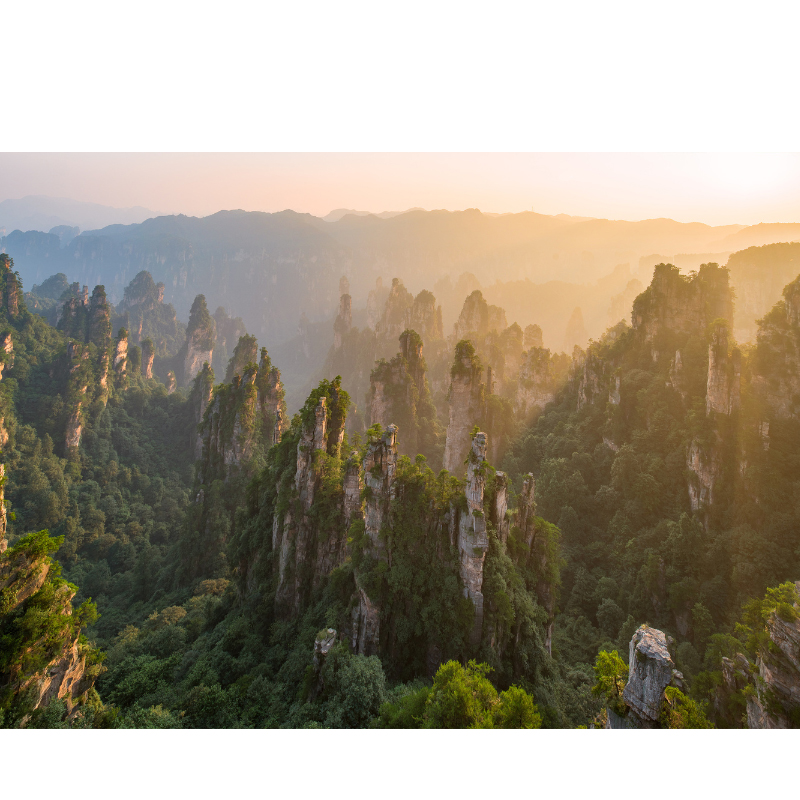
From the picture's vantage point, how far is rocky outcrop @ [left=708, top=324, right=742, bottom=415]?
27811mm

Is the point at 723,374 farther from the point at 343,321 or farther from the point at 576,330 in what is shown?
the point at 343,321

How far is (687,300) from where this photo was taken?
36156 mm

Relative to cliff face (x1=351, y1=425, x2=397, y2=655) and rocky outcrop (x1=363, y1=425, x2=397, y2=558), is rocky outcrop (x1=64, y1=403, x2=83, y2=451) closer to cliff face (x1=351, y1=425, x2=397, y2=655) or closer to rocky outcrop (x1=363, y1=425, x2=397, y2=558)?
cliff face (x1=351, y1=425, x2=397, y2=655)

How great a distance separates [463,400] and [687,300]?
22198mm

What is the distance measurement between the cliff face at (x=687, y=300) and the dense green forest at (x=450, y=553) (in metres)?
0.17

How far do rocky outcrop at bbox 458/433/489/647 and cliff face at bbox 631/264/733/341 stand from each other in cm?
2895

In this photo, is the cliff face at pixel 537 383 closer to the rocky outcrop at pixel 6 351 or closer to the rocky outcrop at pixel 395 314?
the rocky outcrop at pixel 395 314

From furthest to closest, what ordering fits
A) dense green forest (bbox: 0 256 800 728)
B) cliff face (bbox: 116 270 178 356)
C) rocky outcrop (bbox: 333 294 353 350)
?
cliff face (bbox: 116 270 178 356) < rocky outcrop (bbox: 333 294 353 350) < dense green forest (bbox: 0 256 800 728)

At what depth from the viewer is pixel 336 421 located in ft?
85.5

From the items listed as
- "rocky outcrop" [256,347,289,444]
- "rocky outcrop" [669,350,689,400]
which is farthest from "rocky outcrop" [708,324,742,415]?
"rocky outcrop" [256,347,289,444]

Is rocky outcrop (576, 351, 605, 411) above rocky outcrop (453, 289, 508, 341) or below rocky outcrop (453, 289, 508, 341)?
below

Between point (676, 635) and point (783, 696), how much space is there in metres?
16.3

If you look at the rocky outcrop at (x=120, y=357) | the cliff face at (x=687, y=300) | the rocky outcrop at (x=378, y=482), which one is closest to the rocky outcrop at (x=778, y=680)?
the rocky outcrop at (x=378, y=482)

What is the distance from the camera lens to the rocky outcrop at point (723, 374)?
27.8 meters
